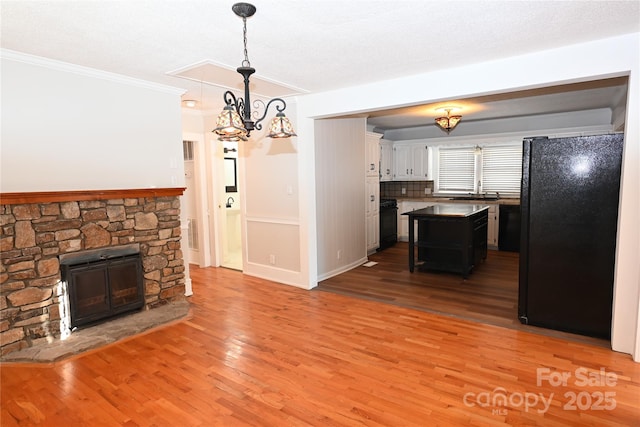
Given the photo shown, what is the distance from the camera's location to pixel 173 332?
134 inches

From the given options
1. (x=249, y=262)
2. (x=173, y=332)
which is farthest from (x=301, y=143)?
(x=173, y=332)

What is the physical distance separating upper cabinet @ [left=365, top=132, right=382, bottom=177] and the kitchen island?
132cm

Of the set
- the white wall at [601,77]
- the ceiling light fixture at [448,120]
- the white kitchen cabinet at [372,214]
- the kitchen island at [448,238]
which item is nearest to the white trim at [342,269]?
the white kitchen cabinet at [372,214]

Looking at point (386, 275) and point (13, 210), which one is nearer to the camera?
point (13, 210)

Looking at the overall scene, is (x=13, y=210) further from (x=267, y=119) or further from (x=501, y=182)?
(x=501, y=182)

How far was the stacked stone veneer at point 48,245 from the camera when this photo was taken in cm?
291

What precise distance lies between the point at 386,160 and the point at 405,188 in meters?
0.94

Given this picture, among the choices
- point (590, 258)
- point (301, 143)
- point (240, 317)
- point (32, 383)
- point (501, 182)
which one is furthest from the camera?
point (501, 182)

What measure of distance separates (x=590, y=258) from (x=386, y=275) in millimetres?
2562

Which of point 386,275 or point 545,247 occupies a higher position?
point 545,247

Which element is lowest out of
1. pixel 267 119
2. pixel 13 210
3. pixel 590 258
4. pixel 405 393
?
pixel 405 393

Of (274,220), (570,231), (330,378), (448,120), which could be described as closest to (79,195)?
(274,220)

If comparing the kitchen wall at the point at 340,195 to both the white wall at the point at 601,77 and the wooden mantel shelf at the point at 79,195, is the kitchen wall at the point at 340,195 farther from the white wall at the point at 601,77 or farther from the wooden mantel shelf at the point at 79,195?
the wooden mantel shelf at the point at 79,195

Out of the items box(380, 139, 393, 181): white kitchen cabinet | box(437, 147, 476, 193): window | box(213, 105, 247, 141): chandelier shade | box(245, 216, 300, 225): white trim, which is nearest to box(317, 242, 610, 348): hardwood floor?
box(245, 216, 300, 225): white trim
